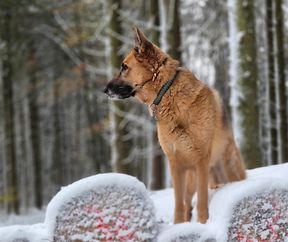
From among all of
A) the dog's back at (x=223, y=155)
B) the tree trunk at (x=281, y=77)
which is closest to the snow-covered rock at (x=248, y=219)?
the dog's back at (x=223, y=155)

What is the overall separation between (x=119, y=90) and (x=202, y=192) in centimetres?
130

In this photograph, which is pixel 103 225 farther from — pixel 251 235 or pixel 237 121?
pixel 237 121

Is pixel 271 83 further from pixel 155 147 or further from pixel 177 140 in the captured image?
pixel 177 140

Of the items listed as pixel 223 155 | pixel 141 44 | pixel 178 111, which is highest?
pixel 141 44

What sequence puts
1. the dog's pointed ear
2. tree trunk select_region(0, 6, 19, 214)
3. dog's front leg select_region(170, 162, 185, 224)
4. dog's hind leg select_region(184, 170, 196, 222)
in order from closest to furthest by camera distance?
the dog's pointed ear → dog's front leg select_region(170, 162, 185, 224) → dog's hind leg select_region(184, 170, 196, 222) → tree trunk select_region(0, 6, 19, 214)

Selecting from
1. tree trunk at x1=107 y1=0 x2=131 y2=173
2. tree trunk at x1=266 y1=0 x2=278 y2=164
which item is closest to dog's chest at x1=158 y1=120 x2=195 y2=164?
tree trunk at x1=107 y1=0 x2=131 y2=173

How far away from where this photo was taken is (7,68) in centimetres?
2142

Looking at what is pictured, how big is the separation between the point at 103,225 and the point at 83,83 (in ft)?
74.8

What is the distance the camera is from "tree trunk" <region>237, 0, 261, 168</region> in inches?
405

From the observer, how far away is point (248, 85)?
33.8ft

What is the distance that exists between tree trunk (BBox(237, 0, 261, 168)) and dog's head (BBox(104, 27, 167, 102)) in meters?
5.64

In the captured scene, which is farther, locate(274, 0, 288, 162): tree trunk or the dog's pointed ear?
locate(274, 0, 288, 162): tree trunk

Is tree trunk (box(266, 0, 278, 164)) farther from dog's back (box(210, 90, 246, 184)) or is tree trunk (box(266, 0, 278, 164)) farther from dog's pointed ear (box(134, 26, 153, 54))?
dog's pointed ear (box(134, 26, 153, 54))

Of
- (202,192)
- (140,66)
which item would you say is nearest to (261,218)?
(202,192)
